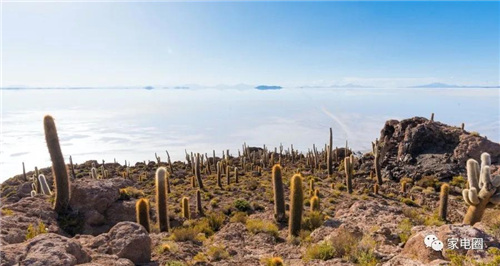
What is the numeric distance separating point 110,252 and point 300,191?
23.8 feet

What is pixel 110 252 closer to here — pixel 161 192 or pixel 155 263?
pixel 155 263

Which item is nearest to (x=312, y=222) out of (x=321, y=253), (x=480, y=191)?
(x=321, y=253)

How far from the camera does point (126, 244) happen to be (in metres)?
7.74

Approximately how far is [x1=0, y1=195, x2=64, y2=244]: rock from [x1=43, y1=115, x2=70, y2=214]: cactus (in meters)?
0.44

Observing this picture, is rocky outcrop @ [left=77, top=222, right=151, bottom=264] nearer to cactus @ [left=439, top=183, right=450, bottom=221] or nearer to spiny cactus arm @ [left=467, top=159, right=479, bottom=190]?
spiny cactus arm @ [left=467, top=159, right=479, bottom=190]

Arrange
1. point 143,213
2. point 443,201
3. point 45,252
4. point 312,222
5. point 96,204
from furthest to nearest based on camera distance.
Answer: point 443,201, point 96,204, point 312,222, point 143,213, point 45,252

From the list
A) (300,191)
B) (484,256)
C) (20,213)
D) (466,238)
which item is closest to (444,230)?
(466,238)

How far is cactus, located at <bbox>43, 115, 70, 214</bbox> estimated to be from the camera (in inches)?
513

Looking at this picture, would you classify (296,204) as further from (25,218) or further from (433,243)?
(25,218)

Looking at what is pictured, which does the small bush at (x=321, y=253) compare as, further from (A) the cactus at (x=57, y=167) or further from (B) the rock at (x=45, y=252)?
(A) the cactus at (x=57, y=167)

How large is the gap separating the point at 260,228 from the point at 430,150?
2514 cm

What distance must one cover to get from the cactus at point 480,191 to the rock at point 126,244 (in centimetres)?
1141

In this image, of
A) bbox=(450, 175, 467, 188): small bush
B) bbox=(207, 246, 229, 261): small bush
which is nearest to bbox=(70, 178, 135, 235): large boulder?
bbox=(207, 246, 229, 261): small bush

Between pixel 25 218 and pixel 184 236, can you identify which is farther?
pixel 184 236
